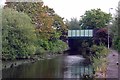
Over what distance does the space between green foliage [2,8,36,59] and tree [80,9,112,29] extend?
20.9 m

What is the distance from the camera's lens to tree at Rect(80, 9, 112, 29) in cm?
4584

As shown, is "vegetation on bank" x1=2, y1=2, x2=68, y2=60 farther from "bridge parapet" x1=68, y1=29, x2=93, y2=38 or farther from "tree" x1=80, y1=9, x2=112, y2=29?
"tree" x1=80, y1=9, x2=112, y2=29

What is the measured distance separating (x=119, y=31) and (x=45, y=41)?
37.8ft

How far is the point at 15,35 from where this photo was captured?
25.0m

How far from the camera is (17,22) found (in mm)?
24891

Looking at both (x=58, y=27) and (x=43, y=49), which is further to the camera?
(x=58, y=27)

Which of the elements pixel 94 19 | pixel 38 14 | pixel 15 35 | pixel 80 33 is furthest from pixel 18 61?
pixel 94 19

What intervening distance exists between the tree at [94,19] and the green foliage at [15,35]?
20920mm

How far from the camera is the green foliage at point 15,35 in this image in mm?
23719

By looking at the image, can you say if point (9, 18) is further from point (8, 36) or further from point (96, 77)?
point (96, 77)

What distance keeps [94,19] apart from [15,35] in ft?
81.6

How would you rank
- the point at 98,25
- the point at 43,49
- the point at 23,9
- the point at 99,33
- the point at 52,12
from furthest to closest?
the point at 98,25 → the point at 52,12 → the point at 99,33 → the point at 43,49 → the point at 23,9

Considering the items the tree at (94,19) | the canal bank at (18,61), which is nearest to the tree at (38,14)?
the canal bank at (18,61)

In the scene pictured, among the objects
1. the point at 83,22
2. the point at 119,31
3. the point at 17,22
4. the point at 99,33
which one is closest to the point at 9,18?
the point at 17,22
